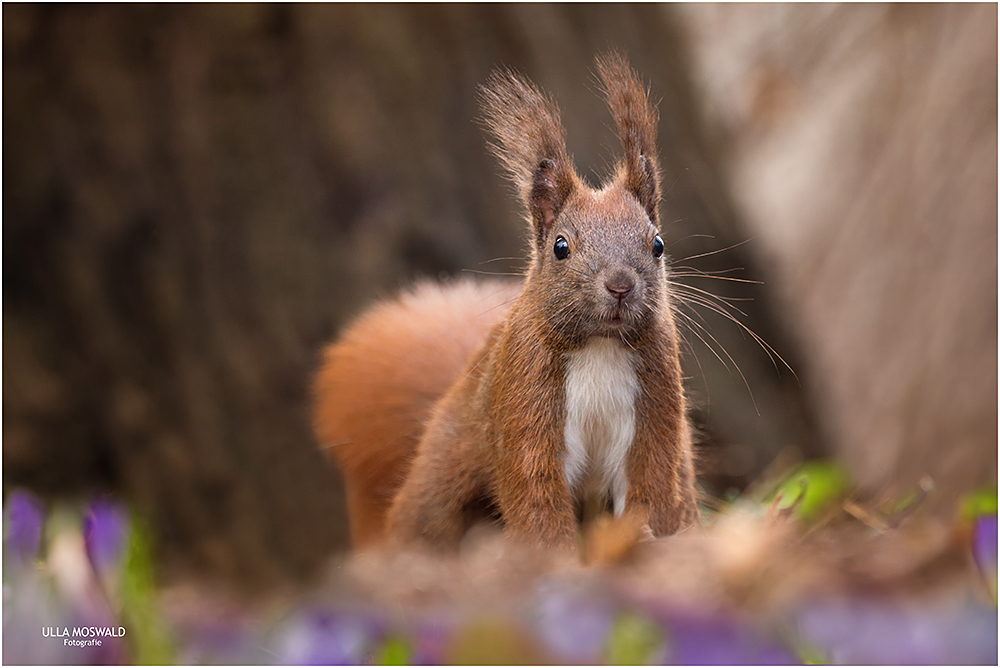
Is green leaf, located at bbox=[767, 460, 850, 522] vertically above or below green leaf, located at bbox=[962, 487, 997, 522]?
below

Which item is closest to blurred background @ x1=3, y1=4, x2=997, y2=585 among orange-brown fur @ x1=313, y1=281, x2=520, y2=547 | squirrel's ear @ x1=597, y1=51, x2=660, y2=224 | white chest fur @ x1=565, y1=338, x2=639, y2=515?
orange-brown fur @ x1=313, y1=281, x2=520, y2=547

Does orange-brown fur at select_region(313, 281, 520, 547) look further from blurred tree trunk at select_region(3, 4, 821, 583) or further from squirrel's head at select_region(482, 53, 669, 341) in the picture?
blurred tree trunk at select_region(3, 4, 821, 583)

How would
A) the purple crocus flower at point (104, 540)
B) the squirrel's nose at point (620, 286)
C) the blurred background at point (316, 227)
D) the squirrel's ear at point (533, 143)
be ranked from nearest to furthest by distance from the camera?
the purple crocus flower at point (104, 540)
the squirrel's nose at point (620, 286)
the squirrel's ear at point (533, 143)
the blurred background at point (316, 227)

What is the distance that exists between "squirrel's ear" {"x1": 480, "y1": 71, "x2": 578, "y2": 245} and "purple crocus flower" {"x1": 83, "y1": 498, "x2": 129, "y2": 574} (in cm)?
81

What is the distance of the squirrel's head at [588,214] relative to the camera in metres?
1.21

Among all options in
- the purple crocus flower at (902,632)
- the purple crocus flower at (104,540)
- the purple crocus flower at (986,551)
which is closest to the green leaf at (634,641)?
the purple crocus flower at (902,632)

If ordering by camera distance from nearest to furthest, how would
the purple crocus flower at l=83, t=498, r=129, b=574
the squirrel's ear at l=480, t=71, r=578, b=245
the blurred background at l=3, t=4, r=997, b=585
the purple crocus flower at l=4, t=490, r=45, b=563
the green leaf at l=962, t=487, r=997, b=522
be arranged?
1. the purple crocus flower at l=83, t=498, r=129, b=574
2. the purple crocus flower at l=4, t=490, r=45, b=563
3. the green leaf at l=962, t=487, r=997, b=522
4. the squirrel's ear at l=480, t=71, r=578, b=245
5. the blurred background at l=3, t=4, r=997, b=585

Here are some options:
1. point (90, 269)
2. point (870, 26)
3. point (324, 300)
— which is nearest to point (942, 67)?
point (870, 26)

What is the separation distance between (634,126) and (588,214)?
0.15 metres

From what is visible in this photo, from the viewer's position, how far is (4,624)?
0.62 metres

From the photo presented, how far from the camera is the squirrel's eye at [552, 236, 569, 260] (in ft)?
4.15

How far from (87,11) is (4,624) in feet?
9.43

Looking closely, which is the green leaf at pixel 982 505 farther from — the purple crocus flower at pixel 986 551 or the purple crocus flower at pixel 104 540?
the purple crocus flower at pixel 104 540

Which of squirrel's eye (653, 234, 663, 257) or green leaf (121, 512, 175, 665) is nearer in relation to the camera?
green leaf (121, 512, 175, 665)
